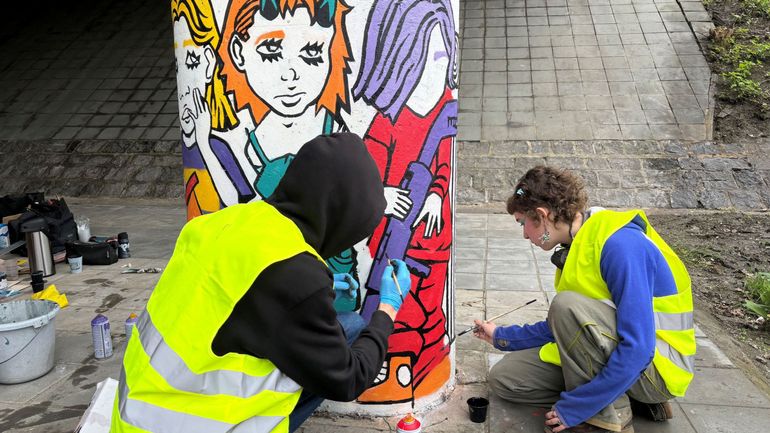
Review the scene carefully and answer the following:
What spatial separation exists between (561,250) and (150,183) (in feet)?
25.7

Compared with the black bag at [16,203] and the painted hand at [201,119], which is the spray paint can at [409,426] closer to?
the painted hand at [201,119]

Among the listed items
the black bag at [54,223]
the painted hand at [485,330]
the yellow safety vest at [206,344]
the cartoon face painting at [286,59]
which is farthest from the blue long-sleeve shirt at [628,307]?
the black bag at [54,223]

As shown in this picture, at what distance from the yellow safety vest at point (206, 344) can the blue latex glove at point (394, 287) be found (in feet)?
1.92

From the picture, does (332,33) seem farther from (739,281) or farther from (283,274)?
(739,281)

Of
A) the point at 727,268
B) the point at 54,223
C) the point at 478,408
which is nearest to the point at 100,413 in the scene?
the point at 478,408

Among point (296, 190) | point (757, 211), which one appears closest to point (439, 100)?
point (296, 190)


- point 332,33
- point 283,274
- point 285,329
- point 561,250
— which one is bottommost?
Answer: point 561,250

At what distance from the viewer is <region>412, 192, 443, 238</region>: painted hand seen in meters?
2.88

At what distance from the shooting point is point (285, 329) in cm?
181

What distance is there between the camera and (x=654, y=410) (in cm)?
293

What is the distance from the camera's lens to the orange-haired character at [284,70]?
2715 mm

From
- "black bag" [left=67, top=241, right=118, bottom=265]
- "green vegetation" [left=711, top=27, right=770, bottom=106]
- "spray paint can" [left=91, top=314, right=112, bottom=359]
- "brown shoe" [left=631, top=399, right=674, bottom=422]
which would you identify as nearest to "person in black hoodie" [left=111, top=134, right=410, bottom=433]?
"brown shoe" [left=631, top=399, right=674, bottom=422]

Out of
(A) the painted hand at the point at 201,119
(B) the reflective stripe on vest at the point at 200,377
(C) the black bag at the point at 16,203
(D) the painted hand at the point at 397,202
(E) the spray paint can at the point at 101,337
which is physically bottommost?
(C) the black bag at the point at 16,203

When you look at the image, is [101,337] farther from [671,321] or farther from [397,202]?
[671,321]
